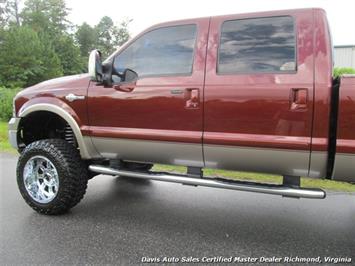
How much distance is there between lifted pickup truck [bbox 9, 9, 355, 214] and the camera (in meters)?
3.40

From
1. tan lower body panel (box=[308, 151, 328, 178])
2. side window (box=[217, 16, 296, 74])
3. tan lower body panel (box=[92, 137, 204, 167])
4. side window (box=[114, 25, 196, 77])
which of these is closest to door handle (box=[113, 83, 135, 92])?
side window (box=[114, 25, 196, 77])

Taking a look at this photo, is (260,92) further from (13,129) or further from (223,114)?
(13,129)

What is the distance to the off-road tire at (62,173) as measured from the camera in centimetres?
435

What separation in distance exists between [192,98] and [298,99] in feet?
3.17

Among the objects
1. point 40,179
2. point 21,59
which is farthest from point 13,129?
point 21,59

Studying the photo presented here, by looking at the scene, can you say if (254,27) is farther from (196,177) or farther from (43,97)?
(43,97)

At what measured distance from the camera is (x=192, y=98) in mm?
3799

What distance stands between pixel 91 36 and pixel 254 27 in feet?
Result: 267

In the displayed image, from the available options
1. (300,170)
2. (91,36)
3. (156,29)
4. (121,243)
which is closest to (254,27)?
(156,29)

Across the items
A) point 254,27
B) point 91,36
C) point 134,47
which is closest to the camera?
point 254,27

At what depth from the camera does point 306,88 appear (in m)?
3.38

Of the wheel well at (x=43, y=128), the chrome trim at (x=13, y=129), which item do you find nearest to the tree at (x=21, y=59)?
the wheel well at (x=43, y=128)

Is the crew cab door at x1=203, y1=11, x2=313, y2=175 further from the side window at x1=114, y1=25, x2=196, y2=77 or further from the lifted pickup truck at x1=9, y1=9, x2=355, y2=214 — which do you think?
the side window at x1=114, y1=25, x2=196, y2=77

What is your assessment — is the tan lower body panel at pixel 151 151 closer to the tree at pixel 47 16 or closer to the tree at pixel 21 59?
the tree at pixel 21 59
